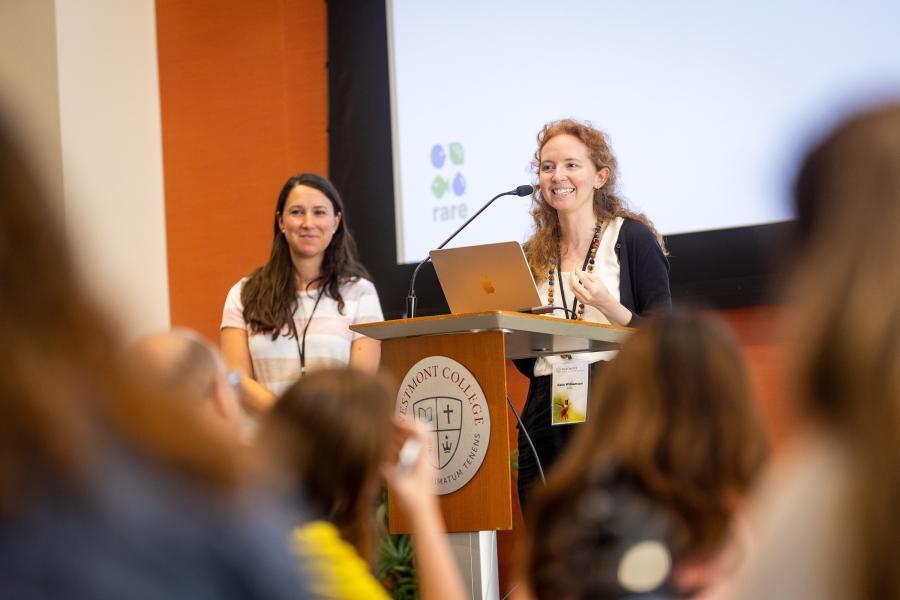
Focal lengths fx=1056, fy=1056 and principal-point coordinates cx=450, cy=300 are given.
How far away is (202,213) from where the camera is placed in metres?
5.36

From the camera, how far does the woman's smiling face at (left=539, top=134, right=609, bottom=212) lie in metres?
3.46

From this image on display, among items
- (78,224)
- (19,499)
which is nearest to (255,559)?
(19,499)

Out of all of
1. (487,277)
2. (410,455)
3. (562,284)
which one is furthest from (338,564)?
(562,284)

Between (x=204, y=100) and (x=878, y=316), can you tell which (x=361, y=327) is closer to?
(x=878, y=316)

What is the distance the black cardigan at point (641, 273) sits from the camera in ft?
10.8

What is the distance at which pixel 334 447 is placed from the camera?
1472mm

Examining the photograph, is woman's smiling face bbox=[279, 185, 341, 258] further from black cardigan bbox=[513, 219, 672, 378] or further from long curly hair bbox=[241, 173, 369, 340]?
black cardigan bbox=[513, 219, 672, 378]

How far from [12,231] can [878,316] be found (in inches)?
20.6

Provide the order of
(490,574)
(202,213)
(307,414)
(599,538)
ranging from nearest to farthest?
(599,538)
(307,414)
(490,574)
(202,213)

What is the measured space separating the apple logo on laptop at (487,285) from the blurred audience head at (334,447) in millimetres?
1519

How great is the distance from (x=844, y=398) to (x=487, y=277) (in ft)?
7.60

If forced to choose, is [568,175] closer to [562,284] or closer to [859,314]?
[562,284]

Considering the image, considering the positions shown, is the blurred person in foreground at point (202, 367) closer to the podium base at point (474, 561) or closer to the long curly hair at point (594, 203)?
the podium base at point (474, 561)

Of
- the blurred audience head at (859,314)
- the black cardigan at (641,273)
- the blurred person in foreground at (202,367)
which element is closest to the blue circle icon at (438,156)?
the black cardigan at (641,273)
